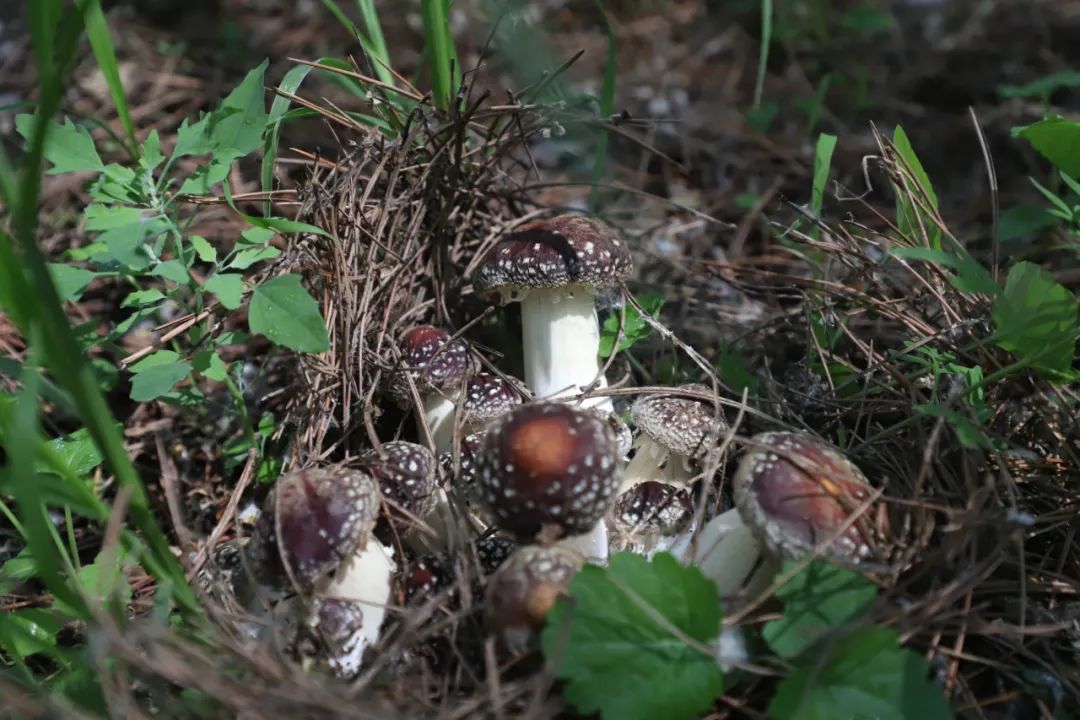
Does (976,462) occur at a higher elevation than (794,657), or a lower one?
higher

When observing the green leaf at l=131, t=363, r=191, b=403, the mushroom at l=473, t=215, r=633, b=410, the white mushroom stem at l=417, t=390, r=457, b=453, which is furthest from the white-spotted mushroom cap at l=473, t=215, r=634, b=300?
the green leaf at l=131, t=363, r=191, b=403

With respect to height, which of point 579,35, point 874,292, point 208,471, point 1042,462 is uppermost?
point 579,35

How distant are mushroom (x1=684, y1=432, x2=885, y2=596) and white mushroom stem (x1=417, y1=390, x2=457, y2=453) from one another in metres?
1.28

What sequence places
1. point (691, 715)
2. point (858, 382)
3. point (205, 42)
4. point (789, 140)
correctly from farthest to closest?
point (205, 42), point (789, 140), point (858, 382), point (691, 715)

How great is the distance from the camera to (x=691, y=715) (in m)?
1.93

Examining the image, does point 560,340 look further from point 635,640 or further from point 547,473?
point 635,640

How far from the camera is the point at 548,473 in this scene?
2186 millimetres

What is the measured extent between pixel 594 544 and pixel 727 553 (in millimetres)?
455

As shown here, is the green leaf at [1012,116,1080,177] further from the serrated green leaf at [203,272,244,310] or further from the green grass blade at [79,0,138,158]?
the green grass blade at [79,0,138,158]

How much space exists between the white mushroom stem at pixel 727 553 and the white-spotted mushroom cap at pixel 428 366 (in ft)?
3.86

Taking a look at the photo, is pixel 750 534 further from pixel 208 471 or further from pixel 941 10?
pixel 941 10

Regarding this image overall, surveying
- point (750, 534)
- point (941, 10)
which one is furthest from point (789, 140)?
point (750, 534)

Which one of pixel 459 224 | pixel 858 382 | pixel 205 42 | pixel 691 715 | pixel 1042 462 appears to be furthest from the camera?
pixel 205 42

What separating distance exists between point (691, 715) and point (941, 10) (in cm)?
674
